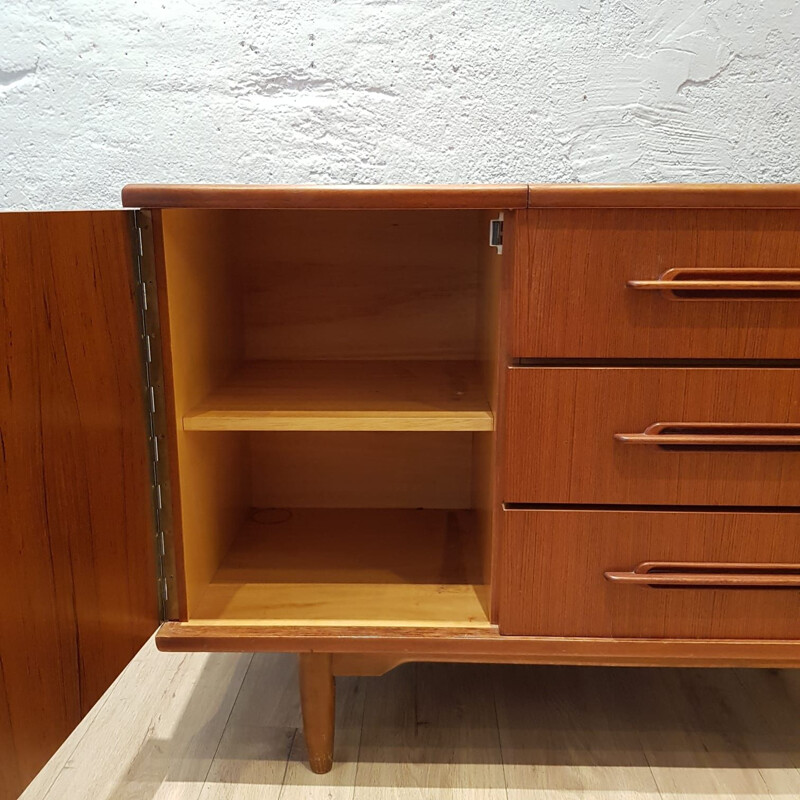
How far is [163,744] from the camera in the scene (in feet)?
3.07

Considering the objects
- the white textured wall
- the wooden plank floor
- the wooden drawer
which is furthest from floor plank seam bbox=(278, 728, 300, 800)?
the white textured wall

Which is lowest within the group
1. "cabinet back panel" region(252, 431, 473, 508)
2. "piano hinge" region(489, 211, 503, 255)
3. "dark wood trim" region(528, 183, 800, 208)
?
"cabinet back panel" region(252, 431, 473, 508)

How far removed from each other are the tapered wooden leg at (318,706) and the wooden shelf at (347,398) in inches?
11.2

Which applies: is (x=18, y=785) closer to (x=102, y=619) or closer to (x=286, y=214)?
(x=102, y=619)

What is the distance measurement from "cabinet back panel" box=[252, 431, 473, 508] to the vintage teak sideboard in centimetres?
22

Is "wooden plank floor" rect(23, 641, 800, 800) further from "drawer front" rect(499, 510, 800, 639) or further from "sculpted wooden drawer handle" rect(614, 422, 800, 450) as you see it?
"sculpted wooden drawer handle" rect(614, 422, 800, 450)

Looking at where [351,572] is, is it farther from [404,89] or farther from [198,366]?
[404,89]

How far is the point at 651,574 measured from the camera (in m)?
0.79

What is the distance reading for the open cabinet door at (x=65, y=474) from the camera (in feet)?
1.89

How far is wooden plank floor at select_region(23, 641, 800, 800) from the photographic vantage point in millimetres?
865

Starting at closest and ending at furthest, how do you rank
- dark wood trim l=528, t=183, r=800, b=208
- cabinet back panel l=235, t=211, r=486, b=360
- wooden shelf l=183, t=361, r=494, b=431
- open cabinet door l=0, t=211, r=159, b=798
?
open cabinet door l=0, t=211, r=159, b=798, dark wood trim l=528, t=183, r=800, b=208, wooden shelf l=183, t=361, r=494, b=431, cabinet back panel l=235, t=211, r=486, b=360

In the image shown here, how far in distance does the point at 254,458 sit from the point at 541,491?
564mm

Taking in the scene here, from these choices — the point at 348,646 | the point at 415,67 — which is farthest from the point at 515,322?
the point at 415,67

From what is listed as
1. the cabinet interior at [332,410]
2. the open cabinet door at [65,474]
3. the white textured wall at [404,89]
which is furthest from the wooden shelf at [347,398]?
the white textured wall at [404,89]
